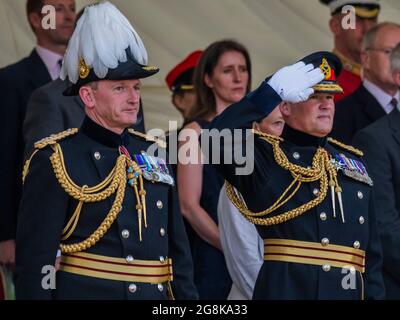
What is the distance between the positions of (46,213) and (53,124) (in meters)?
1.40

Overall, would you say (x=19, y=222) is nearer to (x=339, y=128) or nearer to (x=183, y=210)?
(x=183, y=210)

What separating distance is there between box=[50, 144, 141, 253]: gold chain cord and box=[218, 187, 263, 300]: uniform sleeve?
1.13 meters

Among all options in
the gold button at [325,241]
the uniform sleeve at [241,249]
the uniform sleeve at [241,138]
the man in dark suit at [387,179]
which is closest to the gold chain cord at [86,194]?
the uniform sleeve at [241,138]

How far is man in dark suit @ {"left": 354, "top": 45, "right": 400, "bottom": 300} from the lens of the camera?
7008mm

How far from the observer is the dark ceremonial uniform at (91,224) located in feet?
18.5

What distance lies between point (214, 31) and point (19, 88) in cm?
170

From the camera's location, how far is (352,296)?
6027 millimetres

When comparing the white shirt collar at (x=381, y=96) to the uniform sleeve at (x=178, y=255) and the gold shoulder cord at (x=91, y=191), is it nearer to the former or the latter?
the uniform sleeve at (x=178, y=255)

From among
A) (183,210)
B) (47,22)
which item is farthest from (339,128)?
(47,22)

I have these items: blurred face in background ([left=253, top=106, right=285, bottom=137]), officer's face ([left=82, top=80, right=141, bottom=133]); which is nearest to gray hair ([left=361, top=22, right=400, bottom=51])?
blurred face in background ([left=253, top=106, right=285, bottom=137])

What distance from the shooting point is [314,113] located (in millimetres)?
→ 6102

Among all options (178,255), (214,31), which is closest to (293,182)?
(178,255)

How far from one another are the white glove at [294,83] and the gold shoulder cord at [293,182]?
0.99 feet

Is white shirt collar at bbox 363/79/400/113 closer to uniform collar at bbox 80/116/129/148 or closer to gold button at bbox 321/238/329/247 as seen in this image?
gold button at bbox 321/238/329/247
